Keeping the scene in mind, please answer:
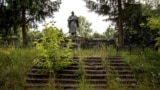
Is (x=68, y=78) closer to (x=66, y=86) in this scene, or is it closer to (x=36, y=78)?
(x=66, y=86)

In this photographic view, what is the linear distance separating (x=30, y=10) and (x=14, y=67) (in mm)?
11672

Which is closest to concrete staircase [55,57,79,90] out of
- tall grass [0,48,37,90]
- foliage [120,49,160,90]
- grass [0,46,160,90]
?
grass [0,46,160,90]

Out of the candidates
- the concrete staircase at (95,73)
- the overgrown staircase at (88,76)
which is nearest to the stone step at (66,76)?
the overgrown staircase at (88,76)

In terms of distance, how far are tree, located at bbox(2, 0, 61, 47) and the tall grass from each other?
6623 mm

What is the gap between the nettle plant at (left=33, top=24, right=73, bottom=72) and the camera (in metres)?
15.5

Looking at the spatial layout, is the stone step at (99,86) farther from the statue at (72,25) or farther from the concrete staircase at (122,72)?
the statue at (72,25)

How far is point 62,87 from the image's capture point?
14438mm

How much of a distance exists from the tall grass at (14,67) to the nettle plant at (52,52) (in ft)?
2.19

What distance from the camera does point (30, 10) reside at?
26.7m

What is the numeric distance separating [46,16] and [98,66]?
1270 cm

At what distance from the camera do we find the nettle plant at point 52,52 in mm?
15523

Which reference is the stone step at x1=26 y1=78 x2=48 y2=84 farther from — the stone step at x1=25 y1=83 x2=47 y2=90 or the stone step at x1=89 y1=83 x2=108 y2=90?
the stone step at x1=89 y1=83 x2=108 y2=90

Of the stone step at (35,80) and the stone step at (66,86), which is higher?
the stone step at (35,80)

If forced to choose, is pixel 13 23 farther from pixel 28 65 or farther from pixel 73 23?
pixel 28 65
